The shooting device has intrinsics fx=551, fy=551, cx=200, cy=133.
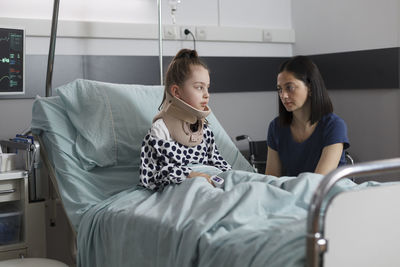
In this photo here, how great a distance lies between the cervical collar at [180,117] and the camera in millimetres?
2405

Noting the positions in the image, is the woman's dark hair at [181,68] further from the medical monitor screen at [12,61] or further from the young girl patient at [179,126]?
the medical monitor screen at [12,61]

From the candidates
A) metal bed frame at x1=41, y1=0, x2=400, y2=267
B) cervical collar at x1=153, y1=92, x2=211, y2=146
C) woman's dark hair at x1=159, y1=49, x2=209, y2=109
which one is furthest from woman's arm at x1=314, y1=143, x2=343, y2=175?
metal bed frame at x1=41, y1=0, x2=400, y2=267

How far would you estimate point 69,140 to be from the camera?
8.52 feet

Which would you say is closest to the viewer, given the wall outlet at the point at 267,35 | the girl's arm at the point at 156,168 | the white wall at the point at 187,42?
the girl's arm at the point at 156,168

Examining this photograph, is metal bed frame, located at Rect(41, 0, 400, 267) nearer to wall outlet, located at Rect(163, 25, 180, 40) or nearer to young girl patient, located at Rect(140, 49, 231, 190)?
young girl patient, located at Rect(140, 49, 231, 190)

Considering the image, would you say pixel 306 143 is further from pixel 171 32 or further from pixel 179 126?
pixel 171 32

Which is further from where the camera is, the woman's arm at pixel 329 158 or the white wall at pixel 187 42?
the white wall at pixel 187 42

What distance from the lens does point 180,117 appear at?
2430mm

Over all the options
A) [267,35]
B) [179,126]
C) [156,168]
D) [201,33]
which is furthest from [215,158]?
[267,35]

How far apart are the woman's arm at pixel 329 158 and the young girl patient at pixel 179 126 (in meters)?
0.53

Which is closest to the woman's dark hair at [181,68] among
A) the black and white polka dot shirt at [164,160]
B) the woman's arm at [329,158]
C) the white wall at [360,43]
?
the black and white polka dot shirt at [164,160]

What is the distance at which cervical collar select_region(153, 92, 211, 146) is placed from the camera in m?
2.41

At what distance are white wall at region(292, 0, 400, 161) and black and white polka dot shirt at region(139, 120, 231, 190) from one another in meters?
1.66

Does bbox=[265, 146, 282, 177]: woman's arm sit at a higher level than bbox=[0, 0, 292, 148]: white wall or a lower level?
lower
